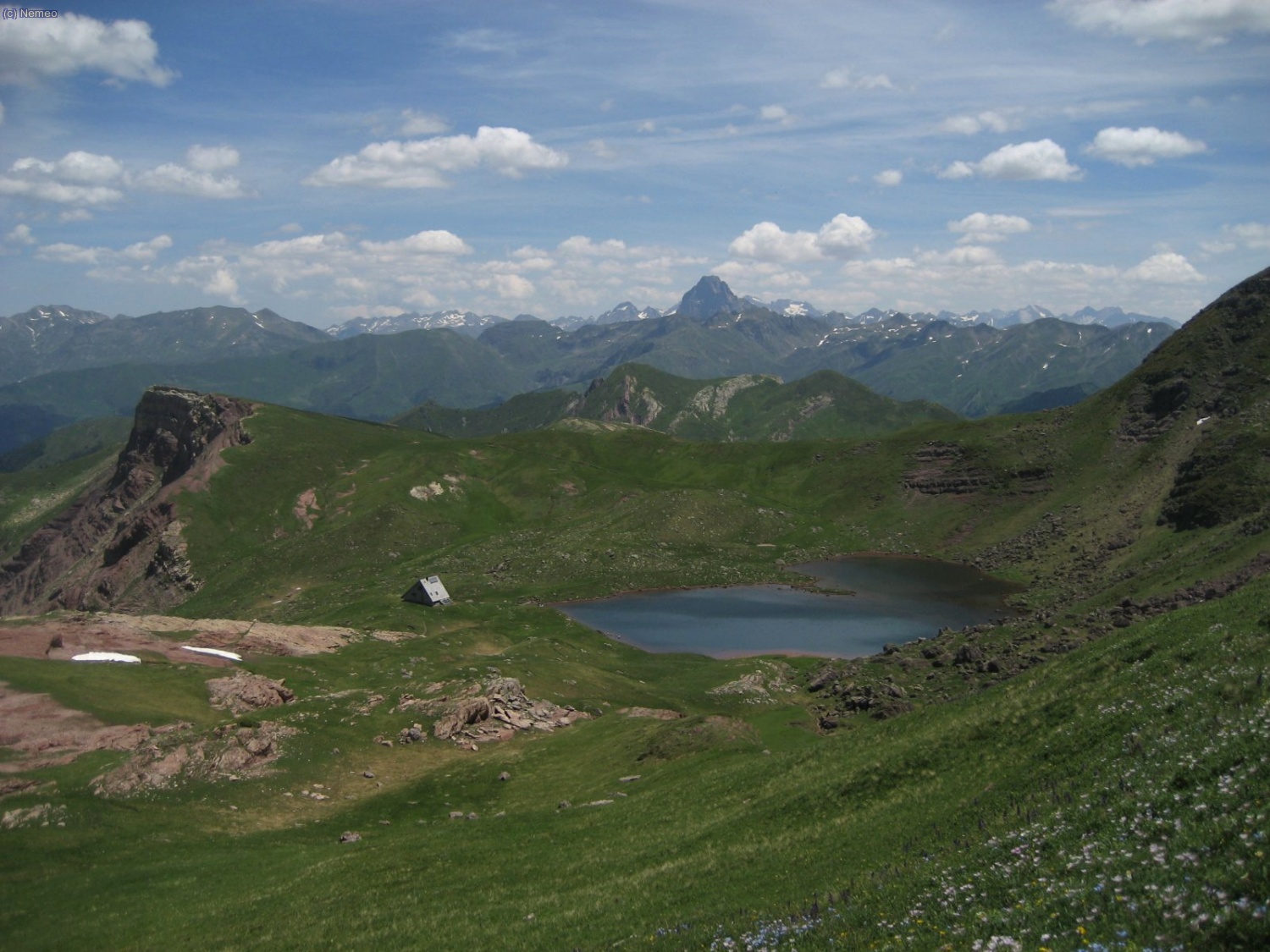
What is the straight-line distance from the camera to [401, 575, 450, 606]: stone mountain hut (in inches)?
4887

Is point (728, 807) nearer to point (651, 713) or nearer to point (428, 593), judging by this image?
point (651, 713)

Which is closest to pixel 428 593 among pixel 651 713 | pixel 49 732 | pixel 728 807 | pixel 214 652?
pixel 214 652

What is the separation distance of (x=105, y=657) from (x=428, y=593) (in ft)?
201

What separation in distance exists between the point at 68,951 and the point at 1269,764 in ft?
125

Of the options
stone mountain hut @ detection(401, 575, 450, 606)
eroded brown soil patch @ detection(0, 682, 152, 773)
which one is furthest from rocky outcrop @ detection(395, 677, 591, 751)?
stone mountain hut @ detection(401, 575, 450, 606)

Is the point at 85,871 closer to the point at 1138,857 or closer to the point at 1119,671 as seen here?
the point at 1138,857

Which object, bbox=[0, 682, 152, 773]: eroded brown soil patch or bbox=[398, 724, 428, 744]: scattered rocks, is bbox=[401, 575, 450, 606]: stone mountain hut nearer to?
bbox=[398, 724, 428, 744]: scattered rocks

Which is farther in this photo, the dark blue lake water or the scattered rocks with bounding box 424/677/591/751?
the dark blue lake water

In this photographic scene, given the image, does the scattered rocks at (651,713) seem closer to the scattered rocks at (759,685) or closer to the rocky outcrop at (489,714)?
the rocky outcrop at (489,714)

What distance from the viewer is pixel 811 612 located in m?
132

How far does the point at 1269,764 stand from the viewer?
17.0 metres

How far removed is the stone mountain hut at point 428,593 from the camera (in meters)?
124

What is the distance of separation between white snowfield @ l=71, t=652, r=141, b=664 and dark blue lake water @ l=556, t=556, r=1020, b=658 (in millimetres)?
65954

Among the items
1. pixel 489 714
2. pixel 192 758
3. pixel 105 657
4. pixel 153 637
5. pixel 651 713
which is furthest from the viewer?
pixel 153 637
